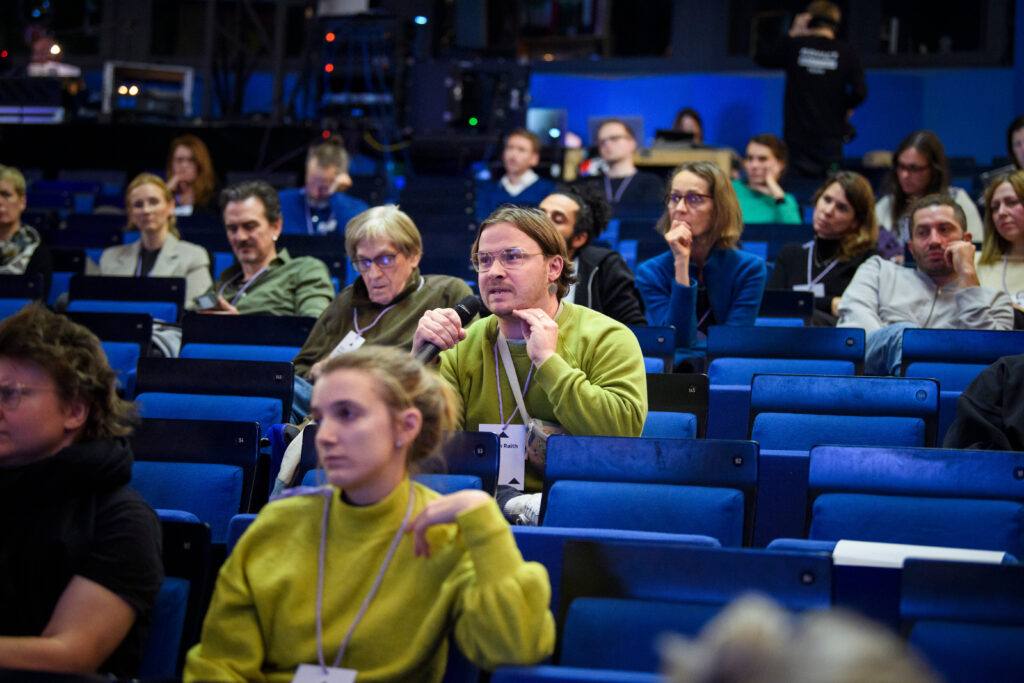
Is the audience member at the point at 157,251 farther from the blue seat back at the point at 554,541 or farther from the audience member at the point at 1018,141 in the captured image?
the audience member at the point at 1018,141

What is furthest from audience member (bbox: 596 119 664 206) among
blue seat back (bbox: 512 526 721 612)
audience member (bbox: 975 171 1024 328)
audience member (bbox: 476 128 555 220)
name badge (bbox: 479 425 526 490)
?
blue seat back (bbox: 512 526 721 612)

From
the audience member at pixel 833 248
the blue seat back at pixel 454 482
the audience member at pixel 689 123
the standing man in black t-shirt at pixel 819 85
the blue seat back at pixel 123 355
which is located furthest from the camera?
the audience member at pixel 689 123

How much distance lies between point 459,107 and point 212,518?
26.5 feet

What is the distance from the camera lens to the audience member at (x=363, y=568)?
66.3 inches

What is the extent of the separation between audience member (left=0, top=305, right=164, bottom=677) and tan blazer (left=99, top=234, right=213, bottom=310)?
9.89 ft

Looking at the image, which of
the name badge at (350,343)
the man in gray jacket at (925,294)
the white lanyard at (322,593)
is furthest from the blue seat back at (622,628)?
the man in gray jacket at (925,294)

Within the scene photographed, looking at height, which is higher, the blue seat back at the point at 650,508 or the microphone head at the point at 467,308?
the microphone head at the point at 467,308

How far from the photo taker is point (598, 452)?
2.39 metres

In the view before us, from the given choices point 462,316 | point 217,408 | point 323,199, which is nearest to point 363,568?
point 462,316

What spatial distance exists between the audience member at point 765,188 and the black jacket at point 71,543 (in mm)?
4893

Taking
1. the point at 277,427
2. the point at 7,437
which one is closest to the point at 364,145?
the point at 277,427

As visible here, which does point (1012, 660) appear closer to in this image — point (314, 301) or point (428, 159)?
point (314, 301)

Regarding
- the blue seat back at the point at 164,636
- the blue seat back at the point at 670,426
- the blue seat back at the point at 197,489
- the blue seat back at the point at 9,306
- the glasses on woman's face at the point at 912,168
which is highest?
the glasses on woman's face at the point at 912,168

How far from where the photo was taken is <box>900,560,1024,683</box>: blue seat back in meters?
1.65
